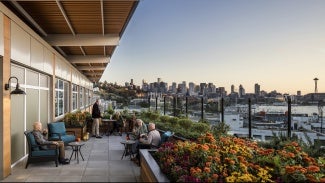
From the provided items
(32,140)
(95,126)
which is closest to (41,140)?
(32,140)

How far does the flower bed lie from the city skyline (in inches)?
153

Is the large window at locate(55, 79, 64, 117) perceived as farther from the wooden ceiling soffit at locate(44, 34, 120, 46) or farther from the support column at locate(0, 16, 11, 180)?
the support column at locate(0, 16, 11, 180)

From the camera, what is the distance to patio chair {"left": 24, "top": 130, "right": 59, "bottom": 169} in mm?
8180

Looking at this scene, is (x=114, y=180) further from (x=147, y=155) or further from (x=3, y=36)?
(x=3, y=36)

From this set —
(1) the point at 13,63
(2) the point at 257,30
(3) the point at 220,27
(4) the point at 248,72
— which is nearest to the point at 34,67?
(1) the point at 13,63

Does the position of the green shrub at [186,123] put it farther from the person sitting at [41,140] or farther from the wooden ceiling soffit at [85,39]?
the person sitting at [41,140]

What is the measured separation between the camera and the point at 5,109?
23.4 ft

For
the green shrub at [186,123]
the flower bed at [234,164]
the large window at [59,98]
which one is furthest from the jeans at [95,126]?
the flower bed at [234,164]

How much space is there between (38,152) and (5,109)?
163 centimetres

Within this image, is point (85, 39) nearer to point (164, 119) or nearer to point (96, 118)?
point (96, 118)

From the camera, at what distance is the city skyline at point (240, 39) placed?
1435cm

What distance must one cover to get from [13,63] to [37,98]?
2654 millimetres

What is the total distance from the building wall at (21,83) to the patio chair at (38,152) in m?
0.40

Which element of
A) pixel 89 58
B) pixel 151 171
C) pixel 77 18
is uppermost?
pixel 77 18
